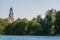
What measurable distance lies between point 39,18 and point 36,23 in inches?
58.4

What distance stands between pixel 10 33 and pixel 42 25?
9.63 meters

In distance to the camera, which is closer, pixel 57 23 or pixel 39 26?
pixel 39 26

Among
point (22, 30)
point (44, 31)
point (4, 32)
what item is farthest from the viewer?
point (4, 32)

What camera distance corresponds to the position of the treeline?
180 feet

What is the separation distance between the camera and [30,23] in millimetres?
60781

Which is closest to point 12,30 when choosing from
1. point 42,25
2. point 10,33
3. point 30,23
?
point 10,33

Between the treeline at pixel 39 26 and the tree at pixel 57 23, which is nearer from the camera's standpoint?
the treeline at pixel 39 26

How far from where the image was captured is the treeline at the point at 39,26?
54916 mm

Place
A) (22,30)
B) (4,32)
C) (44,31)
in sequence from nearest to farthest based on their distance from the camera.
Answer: (44,31) → (22,30) → (4,32)

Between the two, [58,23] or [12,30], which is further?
[12,30]

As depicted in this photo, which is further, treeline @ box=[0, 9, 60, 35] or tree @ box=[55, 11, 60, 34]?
tree @ box=[55, 11, 60, 34]

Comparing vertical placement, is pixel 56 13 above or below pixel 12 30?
above

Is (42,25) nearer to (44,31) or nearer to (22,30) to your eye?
(44,31)

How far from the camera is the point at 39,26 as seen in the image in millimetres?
55688
